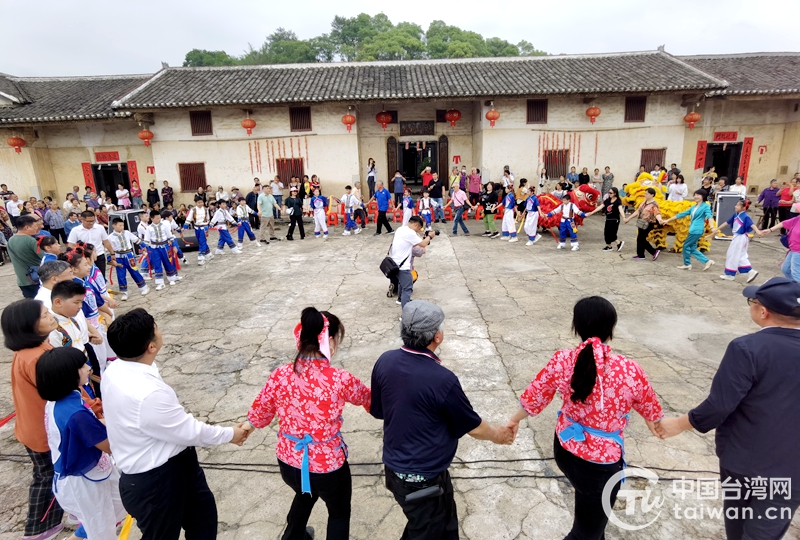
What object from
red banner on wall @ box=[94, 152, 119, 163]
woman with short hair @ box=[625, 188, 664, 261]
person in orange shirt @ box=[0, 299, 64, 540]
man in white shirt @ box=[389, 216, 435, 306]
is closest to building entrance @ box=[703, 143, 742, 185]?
woman with short hair @ box=[625, 188, 664, 261]

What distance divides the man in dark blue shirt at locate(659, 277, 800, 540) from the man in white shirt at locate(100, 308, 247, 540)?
232 cm

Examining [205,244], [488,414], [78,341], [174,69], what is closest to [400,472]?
[488,414]

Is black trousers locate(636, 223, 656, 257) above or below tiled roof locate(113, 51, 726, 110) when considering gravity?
below

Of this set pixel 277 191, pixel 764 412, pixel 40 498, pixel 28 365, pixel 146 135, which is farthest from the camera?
pixel 277 191

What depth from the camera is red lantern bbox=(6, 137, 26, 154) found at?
615 inches

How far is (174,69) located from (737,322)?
19.8 meters

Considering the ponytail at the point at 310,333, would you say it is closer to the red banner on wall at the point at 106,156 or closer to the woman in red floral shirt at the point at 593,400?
the woman in red floral shirt at the point at 593,400

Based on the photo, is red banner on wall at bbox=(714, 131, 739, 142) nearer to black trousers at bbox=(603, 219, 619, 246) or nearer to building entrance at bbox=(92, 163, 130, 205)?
black trousers at bbox=(603, 219, 619, 246)

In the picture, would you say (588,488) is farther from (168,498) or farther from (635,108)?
(635,108)

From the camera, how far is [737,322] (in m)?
5.88

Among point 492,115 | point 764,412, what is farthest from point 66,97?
point 764,412

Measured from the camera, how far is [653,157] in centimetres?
1639

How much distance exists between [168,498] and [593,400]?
207 centimetres

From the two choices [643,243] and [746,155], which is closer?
[643,243]
